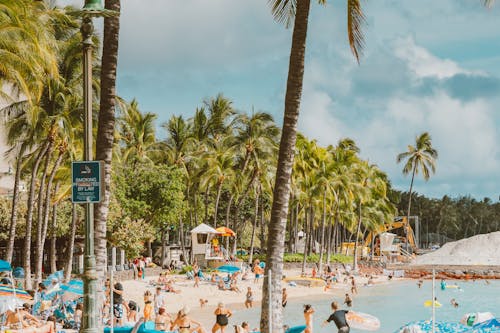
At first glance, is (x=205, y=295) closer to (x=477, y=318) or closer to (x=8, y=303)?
(x=8, y=303)

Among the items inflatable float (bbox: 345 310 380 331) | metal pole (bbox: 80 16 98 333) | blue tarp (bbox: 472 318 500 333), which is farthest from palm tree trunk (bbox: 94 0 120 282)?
blue tarp (bbox: 472 318 500 333)

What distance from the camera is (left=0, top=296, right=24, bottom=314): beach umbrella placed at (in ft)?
63.8

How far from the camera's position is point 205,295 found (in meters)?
38.7

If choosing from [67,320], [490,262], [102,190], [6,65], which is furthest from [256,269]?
[490,262]

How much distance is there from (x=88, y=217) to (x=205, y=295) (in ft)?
95.0

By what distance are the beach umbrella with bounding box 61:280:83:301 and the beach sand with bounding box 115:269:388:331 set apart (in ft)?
19.4

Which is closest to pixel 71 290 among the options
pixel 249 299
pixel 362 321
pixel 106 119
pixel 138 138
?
pixel 362 321

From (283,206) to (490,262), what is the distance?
74.1 meters

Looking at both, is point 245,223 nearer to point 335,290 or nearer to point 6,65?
point 335,290

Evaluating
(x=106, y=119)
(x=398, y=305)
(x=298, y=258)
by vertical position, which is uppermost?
(x=106, y=119)

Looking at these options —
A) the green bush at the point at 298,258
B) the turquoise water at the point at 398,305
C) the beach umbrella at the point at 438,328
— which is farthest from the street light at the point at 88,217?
the green bush at the point at 298,258

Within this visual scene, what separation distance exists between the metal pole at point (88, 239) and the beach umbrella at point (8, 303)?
971cm

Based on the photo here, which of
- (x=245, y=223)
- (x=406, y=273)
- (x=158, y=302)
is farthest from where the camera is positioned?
(x=245, y=223)

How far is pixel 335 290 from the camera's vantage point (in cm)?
4969
